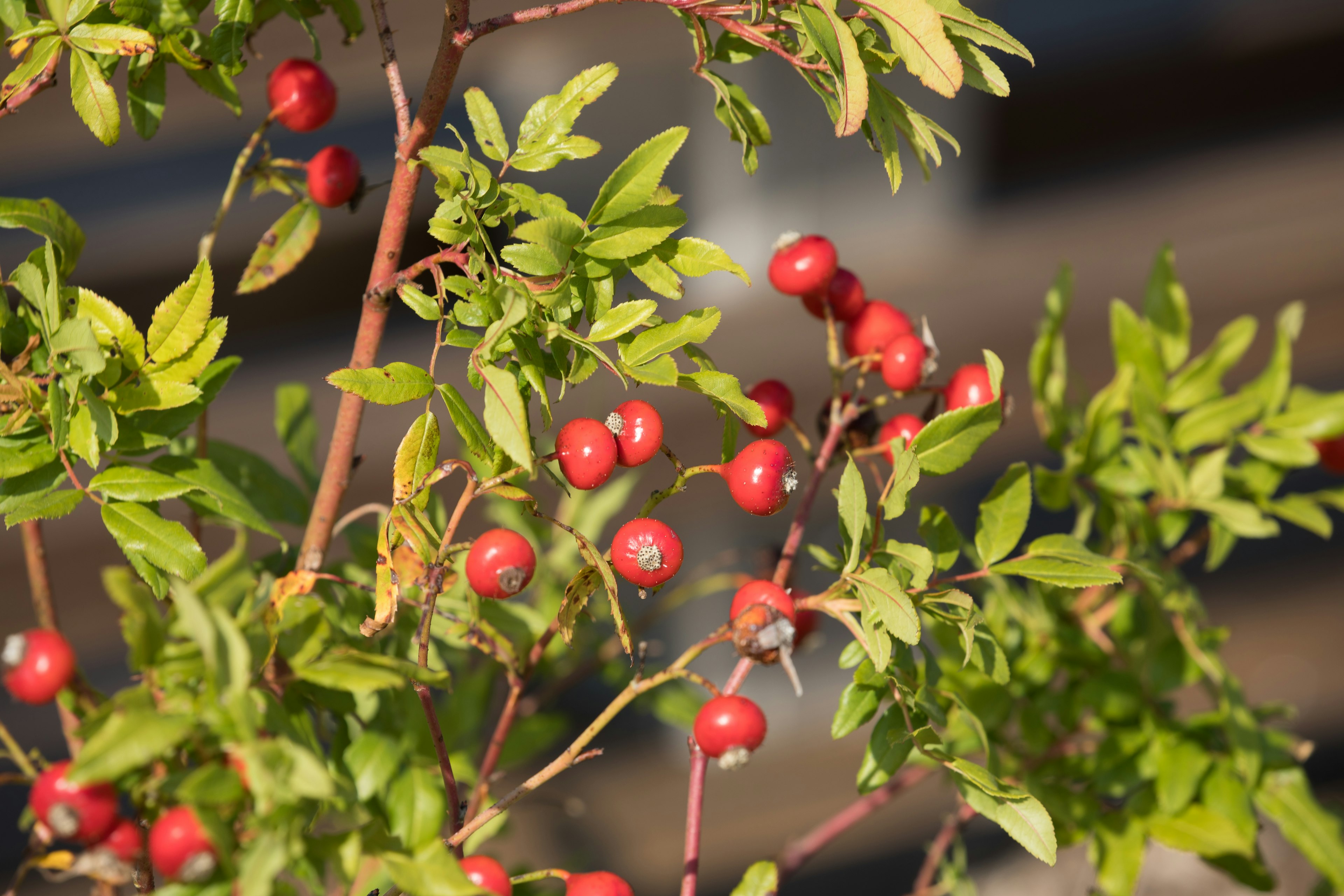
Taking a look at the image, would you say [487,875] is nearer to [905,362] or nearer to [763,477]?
[763,477]

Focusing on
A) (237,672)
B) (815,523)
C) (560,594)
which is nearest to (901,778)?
(560,594)

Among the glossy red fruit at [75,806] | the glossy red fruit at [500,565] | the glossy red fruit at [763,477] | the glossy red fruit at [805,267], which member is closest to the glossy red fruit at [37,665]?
the glossy red fruit at [75,806]

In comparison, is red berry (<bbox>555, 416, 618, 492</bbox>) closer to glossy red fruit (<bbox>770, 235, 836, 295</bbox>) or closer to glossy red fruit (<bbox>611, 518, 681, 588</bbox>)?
glossy red fruit (<bbox>611, 518, 681, 588</bbox>)

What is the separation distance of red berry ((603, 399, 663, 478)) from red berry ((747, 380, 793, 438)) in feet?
0.40

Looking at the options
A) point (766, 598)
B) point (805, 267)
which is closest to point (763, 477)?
point (766, 598)

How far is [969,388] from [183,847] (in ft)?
1.29

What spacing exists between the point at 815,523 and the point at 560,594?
1032mm

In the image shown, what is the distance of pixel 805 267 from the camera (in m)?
0.52

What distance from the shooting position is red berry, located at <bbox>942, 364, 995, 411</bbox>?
1.64ft

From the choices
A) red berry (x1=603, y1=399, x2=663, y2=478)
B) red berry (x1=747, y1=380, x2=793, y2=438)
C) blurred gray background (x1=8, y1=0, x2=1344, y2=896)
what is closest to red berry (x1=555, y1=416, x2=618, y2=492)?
red berry (x1=603, y1=399, x2=663, y2=478)

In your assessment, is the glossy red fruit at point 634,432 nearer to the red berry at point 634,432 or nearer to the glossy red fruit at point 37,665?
the red berry at point 634,432

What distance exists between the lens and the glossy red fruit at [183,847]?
287mm

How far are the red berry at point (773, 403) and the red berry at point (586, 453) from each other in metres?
0.15

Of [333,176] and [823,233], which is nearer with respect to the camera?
[333,176]
